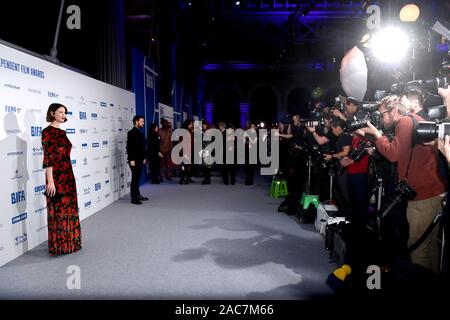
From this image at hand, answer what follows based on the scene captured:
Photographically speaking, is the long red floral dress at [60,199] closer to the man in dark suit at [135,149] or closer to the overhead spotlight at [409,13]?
the man in dark suit at [135,149]

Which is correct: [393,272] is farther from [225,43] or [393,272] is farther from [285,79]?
[285,79]

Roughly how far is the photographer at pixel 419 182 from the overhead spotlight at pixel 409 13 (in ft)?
Answer: 7.33

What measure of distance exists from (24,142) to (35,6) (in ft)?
8.66

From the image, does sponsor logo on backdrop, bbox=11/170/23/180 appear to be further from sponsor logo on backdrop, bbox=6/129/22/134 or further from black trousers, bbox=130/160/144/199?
black trousers, bbox=130/160/144/199

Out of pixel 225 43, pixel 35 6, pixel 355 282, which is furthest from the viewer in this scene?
pixel 225 43

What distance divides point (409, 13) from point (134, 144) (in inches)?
174

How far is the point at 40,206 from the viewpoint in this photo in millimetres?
4109

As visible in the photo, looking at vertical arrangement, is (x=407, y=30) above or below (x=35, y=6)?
below

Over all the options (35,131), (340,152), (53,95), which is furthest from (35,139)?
(340,152)

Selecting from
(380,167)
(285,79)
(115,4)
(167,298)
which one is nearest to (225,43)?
(285,79)

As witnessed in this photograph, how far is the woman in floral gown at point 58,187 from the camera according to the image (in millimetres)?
3574

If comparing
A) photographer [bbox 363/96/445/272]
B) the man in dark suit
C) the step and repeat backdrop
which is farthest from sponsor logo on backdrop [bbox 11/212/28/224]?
photographer [bbox 363/96/445/272]

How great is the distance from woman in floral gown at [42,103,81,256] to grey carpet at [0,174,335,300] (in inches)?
7.9

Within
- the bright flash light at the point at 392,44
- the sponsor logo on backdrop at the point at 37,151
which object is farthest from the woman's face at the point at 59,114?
the bright flash light at the point at 392,44
